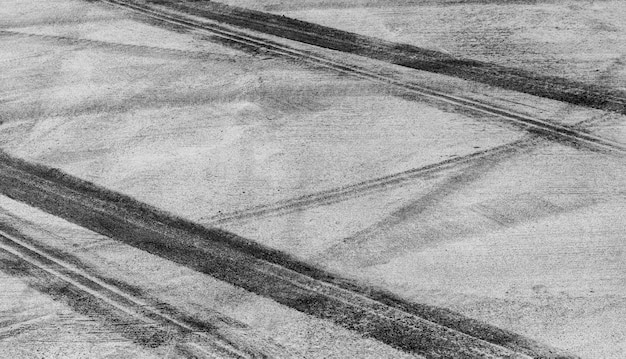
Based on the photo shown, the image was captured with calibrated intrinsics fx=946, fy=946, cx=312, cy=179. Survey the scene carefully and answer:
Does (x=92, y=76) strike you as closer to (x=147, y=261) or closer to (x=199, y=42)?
(x=199, y=42)

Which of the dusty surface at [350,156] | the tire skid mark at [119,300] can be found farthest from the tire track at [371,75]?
the tire skid mark at [119,300]

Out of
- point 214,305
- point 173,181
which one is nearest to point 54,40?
point 173,181

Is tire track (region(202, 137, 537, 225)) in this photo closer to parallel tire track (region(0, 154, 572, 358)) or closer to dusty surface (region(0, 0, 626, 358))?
dusty surface (region(0, 0, 626, 358))

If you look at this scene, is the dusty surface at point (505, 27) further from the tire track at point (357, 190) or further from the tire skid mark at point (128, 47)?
the tire track at point (357, 190)

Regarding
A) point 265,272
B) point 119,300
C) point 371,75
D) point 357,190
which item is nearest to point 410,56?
point 371,75

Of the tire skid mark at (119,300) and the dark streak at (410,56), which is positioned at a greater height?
the dark streak at (410,56)

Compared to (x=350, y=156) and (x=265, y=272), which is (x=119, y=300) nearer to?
(x=265, y=272)
